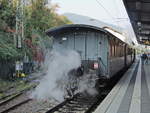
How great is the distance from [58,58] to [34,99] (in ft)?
7.00

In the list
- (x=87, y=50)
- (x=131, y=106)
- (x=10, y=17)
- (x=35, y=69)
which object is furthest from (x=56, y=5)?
(x=131, y=106)

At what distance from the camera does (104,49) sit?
10.4 metres

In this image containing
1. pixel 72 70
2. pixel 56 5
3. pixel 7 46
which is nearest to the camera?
pixel 72 70

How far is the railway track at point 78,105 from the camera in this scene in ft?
26.3

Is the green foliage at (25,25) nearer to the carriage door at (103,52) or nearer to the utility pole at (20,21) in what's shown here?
the utility pole at (20,21)

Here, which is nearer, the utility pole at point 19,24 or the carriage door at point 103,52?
the carriage door at point 103,52

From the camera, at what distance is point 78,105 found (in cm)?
883

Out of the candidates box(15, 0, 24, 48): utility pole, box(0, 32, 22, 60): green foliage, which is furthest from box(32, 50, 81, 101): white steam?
box(15, 0, 24, 48): utility pole

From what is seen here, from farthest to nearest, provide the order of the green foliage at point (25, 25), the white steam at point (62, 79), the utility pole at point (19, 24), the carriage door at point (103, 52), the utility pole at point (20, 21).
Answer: the utility pole at point (20, 21) → the utility pole at point (19, 24) → the green foliage at point (25, 25) → the carriage door at point (103, 52) → the white steam at point (62, 79)

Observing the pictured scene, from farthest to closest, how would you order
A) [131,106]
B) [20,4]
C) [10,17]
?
[10,17] < [20,4] < [131,106]

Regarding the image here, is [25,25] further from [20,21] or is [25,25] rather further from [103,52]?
[103,52]

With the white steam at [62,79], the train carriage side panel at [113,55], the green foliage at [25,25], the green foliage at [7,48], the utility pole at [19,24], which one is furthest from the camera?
the utility pole at [19,24]

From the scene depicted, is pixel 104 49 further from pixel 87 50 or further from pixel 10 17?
pixel 10 17

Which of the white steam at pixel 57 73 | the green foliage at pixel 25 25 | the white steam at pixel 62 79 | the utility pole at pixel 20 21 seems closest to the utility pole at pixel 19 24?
the utility pole at pixel 20 21
